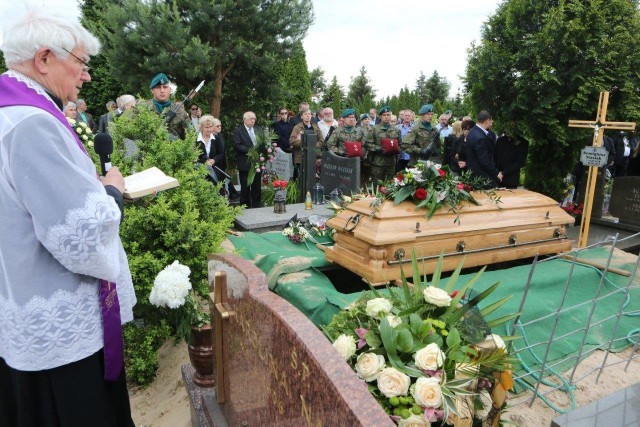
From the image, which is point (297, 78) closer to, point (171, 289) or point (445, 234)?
point (445, 234)

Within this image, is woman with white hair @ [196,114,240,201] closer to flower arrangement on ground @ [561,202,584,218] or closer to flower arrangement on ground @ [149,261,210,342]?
flower arrangement on ground @ [149,261,210,342]

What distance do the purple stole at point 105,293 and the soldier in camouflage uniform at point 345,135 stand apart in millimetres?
6677

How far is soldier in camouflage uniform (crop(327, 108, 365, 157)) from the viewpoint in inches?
324

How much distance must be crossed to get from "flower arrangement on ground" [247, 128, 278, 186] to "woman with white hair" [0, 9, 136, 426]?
635 centimetres

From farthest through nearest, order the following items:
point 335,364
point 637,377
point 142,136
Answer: point 142,136, point 637,377, point 335,364

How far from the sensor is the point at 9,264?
1549mm

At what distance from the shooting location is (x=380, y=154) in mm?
8484

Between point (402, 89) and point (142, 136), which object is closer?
point (142, 136)

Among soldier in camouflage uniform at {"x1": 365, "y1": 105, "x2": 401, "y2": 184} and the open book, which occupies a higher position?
the open book

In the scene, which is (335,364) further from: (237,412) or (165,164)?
(165,164)

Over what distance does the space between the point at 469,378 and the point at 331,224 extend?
2308mm

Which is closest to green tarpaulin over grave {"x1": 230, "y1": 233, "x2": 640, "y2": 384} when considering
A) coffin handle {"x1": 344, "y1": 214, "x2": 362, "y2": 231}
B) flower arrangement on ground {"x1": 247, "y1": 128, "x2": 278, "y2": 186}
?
coffin handle {"x1": 344, "y1": 214, "x2": 362, "y2": 231}

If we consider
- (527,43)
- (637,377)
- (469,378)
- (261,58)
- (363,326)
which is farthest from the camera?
(261,58)

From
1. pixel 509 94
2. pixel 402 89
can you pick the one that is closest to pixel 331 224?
pixel 509 94
